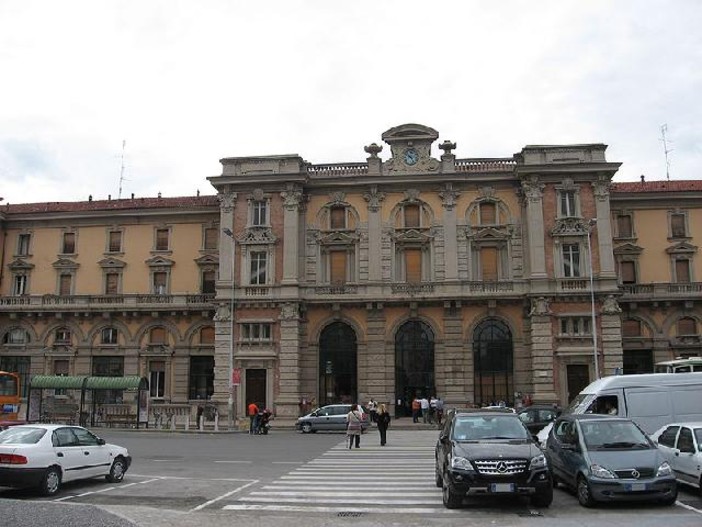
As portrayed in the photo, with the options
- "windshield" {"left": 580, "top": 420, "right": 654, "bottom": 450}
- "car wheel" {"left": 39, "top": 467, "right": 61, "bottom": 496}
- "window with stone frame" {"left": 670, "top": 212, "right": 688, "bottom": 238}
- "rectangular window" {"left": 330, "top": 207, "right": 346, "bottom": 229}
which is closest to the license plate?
"windshield" {"left": 580, "top": 420, "right": 654, "bottom": 450}

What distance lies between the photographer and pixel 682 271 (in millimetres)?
46281

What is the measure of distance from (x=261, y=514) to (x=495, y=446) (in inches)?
184

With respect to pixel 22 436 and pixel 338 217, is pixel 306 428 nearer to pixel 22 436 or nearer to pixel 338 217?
pixel 338 217

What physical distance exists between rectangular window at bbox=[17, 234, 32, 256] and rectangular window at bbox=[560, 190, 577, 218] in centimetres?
3796

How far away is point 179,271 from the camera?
50406mm

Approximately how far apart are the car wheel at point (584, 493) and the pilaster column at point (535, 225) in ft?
98.4

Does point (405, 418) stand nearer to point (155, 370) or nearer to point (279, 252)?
point (279, 252)

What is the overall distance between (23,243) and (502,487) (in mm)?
48243

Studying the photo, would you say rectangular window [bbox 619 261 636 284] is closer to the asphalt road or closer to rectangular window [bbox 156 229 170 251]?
the asphalt road

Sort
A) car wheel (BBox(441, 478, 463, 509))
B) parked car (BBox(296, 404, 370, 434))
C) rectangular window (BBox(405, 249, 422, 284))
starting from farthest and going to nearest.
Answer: rectangular window (BBox(405, 249, 422, 284)), parked car (BBox(296, 404, 370, 434)), car wheel (BBox(441, 478, 463, 509))

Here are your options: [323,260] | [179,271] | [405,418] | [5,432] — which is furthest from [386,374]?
[5,432]

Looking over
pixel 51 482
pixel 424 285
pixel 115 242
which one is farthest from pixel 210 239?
pixel 51 482

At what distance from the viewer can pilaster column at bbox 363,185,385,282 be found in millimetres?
45125

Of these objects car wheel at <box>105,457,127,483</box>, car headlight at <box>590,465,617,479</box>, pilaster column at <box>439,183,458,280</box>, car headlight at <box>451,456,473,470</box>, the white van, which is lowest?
car wheel at <box>105,457,127,483</box>
